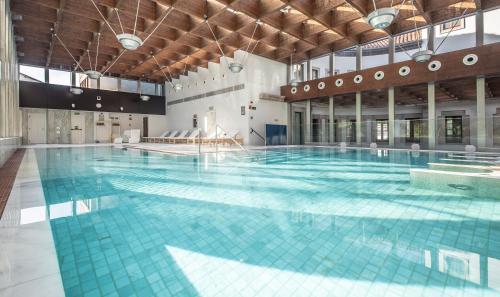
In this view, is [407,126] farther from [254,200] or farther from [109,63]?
[109,63]

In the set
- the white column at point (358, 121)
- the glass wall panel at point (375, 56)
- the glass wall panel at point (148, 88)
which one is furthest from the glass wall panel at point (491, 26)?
the glass wall panel at point (148, 88)

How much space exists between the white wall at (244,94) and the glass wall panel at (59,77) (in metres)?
8.06

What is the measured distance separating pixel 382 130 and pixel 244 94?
7.03 m

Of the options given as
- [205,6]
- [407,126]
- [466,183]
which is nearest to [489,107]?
[407,126]

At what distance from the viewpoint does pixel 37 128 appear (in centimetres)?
1662

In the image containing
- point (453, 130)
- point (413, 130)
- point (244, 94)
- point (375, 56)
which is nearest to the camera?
point (453, 130)

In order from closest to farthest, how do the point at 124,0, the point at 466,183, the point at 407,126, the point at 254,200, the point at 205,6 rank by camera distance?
the point at 254,200
the point at 466,183
the point at 124,0
the point at 205,6
the point at 407,126

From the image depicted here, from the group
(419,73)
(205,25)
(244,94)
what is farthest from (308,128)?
(205,25)

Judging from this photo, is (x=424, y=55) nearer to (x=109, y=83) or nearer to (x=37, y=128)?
(x=109, y=83)

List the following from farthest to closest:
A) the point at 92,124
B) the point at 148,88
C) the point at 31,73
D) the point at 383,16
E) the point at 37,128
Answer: the point at 148,88 → the point at 92,124 → the point at 37,128 → the point at 31,73 → the point at 383,16

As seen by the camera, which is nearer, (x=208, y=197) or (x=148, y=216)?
(x=148, y=216)

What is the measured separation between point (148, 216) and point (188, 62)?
14905 mm

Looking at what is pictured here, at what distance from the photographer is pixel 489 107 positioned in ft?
52.6

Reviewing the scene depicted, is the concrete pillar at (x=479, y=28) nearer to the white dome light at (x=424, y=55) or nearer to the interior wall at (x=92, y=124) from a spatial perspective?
the white dome light at (x=424, y=55)
